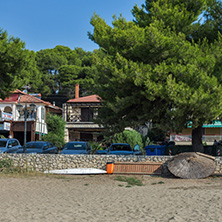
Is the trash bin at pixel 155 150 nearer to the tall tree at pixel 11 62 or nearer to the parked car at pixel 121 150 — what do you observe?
the parked car at pixel 121 150

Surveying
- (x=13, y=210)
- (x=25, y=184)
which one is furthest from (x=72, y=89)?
(x=13, y=210)

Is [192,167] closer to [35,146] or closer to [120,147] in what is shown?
[120,147]

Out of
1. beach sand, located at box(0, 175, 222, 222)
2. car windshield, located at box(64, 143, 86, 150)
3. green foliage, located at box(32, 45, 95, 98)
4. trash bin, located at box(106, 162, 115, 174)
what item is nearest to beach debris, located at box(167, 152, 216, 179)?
beach sand, located at box(0, 175, 222, 222)

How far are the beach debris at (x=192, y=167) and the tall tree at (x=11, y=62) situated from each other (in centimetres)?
1150

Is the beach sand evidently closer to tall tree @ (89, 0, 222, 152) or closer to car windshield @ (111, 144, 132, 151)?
tall tree @ (89, 0, 222, 152)

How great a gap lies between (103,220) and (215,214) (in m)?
2.76

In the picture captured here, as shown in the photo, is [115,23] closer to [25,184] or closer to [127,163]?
[127,163]

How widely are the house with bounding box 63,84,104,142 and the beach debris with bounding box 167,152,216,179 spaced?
2753 cm

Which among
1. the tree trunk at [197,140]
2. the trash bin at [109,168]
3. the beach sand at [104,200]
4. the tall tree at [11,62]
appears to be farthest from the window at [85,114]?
the beach sand at [104,200]

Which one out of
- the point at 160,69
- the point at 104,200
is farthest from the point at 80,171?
the point at 104,200

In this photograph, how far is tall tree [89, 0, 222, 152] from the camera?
17.3m

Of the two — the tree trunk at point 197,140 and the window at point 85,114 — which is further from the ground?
the window at point 85,114

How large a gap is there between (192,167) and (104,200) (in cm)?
799

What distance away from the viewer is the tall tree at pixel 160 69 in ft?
56.9
